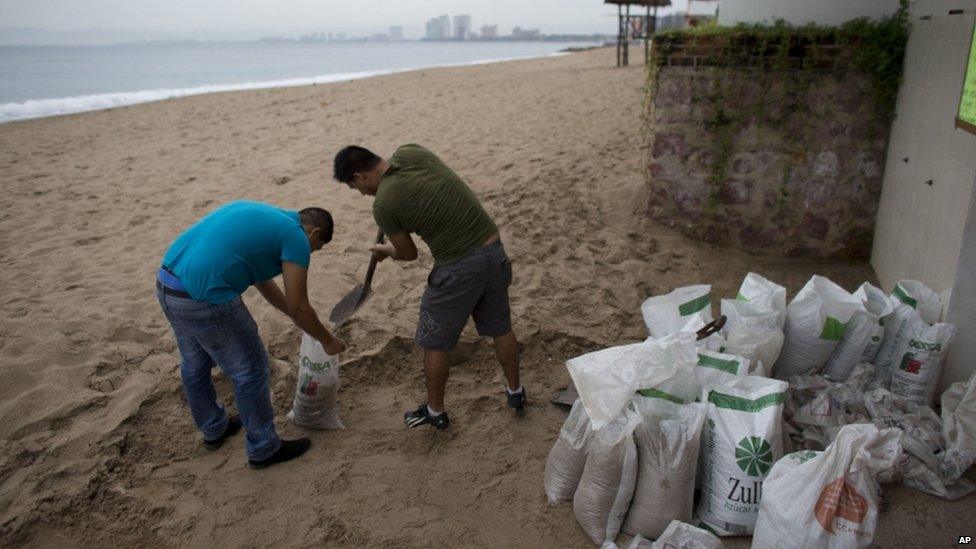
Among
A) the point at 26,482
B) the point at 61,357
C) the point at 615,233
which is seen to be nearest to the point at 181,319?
the point at 26,482

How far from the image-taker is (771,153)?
14.5 ft

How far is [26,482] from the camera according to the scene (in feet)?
8.41

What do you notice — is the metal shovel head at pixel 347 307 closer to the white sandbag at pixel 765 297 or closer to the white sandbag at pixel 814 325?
the white sandbag at pixel 765 297

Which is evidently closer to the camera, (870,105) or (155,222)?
(870,105)

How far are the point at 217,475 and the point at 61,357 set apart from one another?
1.36 m

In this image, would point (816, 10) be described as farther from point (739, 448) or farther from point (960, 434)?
point (739, 448)

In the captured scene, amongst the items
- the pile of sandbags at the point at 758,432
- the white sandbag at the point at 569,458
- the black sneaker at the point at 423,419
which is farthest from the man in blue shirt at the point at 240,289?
the pile of sandbags at the point at 758,432

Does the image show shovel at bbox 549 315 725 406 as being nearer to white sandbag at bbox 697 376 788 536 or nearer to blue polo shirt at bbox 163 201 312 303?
white sandbag at bbox 697 376 788 536

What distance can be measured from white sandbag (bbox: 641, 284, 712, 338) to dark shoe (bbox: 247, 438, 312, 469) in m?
1.70

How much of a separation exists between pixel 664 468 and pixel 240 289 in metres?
1.73

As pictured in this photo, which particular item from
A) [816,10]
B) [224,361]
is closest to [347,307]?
[224,361]

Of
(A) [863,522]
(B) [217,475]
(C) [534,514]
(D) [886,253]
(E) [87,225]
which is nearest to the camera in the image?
(A) [863,522]

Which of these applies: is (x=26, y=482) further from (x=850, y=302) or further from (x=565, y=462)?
(x=850, y=302)

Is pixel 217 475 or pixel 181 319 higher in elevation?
pixel 181 319
